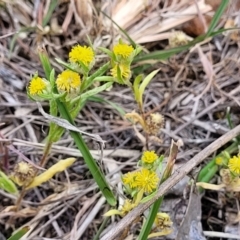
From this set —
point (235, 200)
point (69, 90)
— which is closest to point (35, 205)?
point (69, 90)

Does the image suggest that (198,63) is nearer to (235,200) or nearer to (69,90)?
(235,200)

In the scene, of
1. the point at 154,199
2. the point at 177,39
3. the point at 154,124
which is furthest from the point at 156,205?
the point at 177,39

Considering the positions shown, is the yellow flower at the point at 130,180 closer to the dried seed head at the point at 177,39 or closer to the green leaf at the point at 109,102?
the green leaf at the point at 109,102

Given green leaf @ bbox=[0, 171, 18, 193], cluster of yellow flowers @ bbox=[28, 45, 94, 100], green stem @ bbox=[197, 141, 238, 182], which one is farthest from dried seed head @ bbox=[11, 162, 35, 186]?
green stem @ bbox=[197, 141, 238, 182]

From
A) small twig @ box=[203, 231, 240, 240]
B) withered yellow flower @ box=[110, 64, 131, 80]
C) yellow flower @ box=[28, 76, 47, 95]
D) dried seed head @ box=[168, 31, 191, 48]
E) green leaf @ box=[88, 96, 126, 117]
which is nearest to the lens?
yellow flower @ box=[28, 76, 47, 95]

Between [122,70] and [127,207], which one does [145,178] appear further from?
[122,70]

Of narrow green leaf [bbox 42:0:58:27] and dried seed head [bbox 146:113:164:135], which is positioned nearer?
dried seed head [bbox 146:113:164:135]

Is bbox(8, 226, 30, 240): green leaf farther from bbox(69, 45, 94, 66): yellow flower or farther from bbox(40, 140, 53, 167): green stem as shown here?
bbox(69, 45, 94, 66): yellow flower

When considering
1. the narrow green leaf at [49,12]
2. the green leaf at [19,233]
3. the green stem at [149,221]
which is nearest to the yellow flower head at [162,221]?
the green stem at [149,221]
